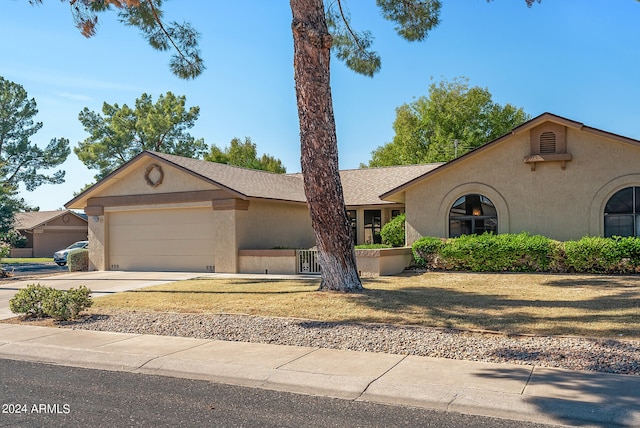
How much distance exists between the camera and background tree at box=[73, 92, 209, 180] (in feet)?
188

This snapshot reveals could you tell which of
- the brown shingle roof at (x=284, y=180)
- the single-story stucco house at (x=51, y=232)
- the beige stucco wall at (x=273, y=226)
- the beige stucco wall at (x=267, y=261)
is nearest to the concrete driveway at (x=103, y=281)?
A: the beige stucco wall at (x=267, y=261)

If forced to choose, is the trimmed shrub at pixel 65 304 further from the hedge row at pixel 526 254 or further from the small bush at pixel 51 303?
the hedge row at pixel 526 254

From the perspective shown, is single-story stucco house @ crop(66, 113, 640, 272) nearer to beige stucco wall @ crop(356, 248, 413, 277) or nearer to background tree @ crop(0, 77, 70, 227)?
beige stucco wall @ crop(356, 248, 413, 277)

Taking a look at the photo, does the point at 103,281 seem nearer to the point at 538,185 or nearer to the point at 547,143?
the point at 538,185

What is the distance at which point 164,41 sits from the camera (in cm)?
1833

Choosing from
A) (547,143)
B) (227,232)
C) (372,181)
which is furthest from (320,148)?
(372,181)

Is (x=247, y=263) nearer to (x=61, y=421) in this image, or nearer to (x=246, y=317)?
(x=246, y=317)

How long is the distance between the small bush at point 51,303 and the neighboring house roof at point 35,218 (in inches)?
1430

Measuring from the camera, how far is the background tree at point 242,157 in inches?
2391

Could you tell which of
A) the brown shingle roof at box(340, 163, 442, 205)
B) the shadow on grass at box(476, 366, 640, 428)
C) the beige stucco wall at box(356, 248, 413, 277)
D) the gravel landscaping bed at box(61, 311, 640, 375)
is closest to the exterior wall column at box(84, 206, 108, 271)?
the brown shingle roof at box(340, 163, 442, 205)

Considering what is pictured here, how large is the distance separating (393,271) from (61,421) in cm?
1583

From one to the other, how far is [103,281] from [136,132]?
41.0 meters

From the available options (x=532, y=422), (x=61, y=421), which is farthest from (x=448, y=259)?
(x=61, y=421)

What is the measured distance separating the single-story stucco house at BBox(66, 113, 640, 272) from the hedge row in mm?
1236
